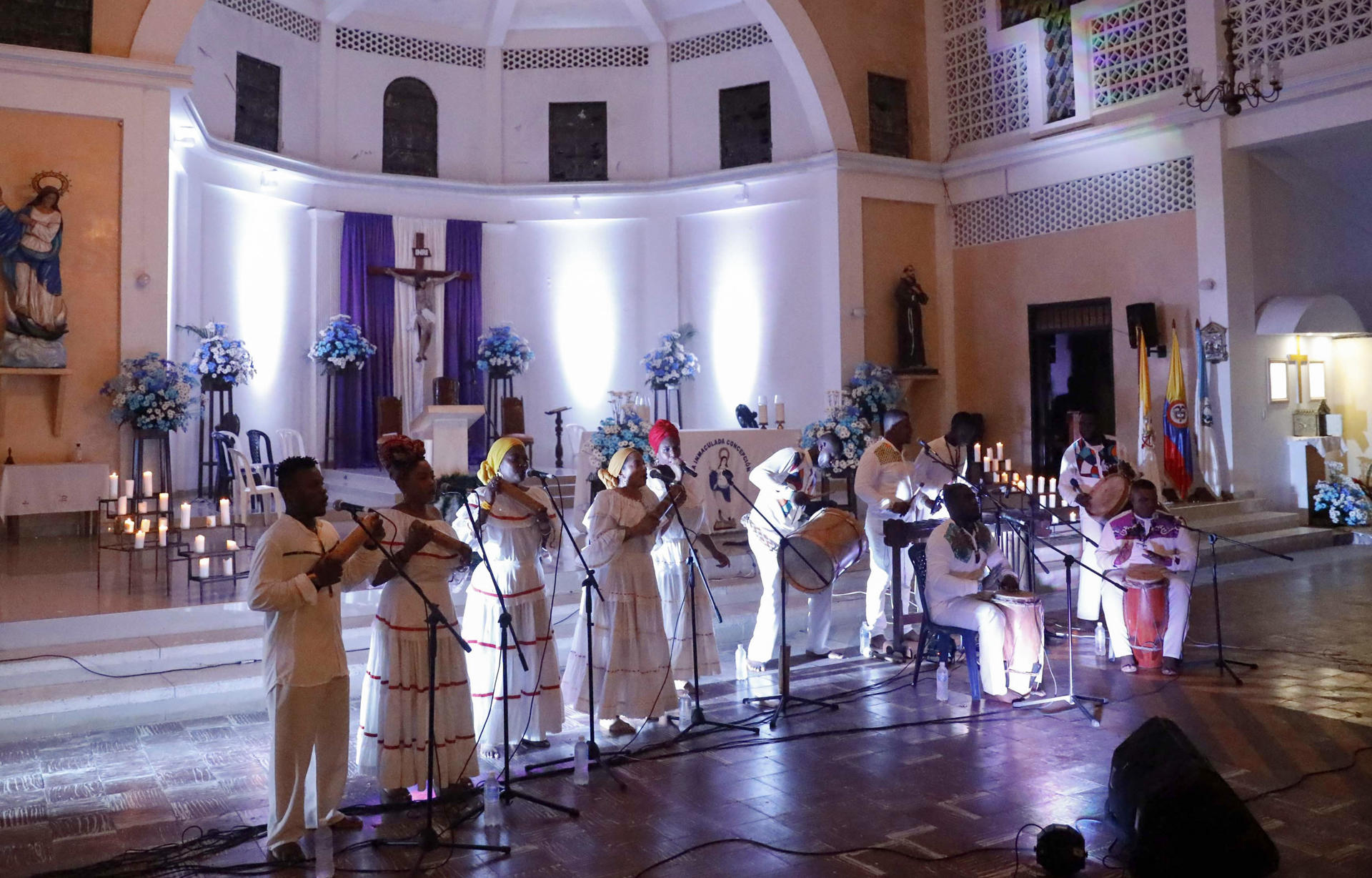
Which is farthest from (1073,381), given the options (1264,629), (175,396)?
(175,396)

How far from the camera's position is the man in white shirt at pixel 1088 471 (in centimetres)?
863

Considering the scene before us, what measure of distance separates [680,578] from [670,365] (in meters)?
9.24

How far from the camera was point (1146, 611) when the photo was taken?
719 centimetres

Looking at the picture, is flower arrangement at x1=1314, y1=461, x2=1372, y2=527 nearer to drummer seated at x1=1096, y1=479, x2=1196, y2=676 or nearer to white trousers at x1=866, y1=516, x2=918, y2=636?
drummer seated at x1=1096, y1=479, x2=1196, y2=676

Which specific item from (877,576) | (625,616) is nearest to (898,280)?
(877,576)

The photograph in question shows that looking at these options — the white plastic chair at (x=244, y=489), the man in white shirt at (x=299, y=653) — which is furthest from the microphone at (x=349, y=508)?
the white plastic chair at (x=244, y=489)

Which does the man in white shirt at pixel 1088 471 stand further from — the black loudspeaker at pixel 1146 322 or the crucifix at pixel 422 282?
the crucifix at pixel 422 282

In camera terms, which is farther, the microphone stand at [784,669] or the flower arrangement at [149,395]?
the flower arrangement at [149,395]

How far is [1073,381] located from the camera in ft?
50.6

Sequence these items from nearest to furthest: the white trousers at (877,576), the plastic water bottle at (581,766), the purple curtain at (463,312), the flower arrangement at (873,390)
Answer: the plastic water bottle at (581,766), the white trousers at (877,576), the flower arrangement at (873,390), the purple curtain at (463,312)

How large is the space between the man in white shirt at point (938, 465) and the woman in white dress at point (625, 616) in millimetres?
2438

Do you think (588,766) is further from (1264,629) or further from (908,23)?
(908,23)

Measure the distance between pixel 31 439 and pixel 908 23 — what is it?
12.8m

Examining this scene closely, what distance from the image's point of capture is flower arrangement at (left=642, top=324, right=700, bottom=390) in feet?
51.1
